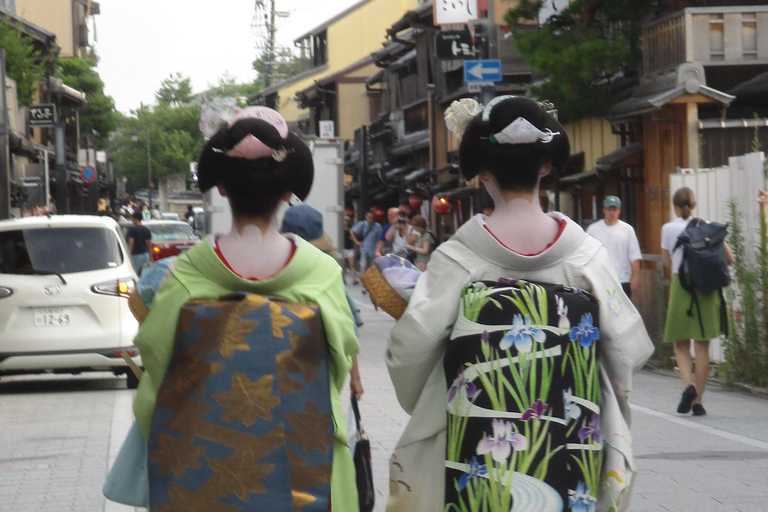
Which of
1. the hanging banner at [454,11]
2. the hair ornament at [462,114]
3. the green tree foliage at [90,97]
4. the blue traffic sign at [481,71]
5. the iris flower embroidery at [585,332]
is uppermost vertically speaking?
the green tree foliage at [90,97]

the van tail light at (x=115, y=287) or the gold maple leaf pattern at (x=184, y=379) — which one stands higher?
the gold maple leaf pattern at (x=184, y=379)

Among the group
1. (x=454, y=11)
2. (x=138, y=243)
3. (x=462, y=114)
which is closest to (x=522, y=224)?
(x=462, y=114)

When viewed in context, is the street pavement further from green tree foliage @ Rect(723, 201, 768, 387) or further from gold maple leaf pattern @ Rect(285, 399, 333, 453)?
gold maple leaf pattern @ Rect(285, 399, 333, 453)

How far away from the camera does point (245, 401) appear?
11.0 feet

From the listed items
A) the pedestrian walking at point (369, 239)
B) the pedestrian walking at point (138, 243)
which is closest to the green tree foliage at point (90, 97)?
the pedestrian walking at point (369, 239)

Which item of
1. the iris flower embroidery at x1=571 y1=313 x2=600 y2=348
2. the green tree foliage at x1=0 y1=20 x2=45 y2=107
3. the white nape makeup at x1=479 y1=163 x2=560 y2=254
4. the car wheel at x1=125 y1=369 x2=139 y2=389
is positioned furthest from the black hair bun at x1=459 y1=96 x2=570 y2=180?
the green tree foliage at x1=0 y1=20 x2=45 y2=107

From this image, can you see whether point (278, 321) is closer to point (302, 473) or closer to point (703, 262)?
point (302, 473)

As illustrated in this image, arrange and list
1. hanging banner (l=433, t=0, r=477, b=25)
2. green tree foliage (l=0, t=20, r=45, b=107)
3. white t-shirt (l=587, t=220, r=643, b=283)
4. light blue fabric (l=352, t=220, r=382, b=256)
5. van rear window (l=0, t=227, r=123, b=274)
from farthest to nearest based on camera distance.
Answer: green tree foliage (l=0, t=20, r=45, b=107)
light blue fabric (l=352, t=220, r=382, b=256)
hanging banner (l=433, t=0, r=477, b=25)
white t-shirt (l=587, t=220, r=643, b=283)
van rear window (l=0, t=227, r=123, b=274)

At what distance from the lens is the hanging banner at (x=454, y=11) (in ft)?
80.2

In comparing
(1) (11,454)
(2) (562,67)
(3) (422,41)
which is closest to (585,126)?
(2) (562,67)

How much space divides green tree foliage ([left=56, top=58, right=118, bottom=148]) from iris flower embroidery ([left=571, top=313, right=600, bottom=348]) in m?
55.8

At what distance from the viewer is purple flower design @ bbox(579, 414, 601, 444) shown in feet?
11.4

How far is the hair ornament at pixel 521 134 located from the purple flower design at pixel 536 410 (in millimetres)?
802

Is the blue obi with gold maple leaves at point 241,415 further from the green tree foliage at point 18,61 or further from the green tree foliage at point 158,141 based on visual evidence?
the green tree foliage at point 158,141
